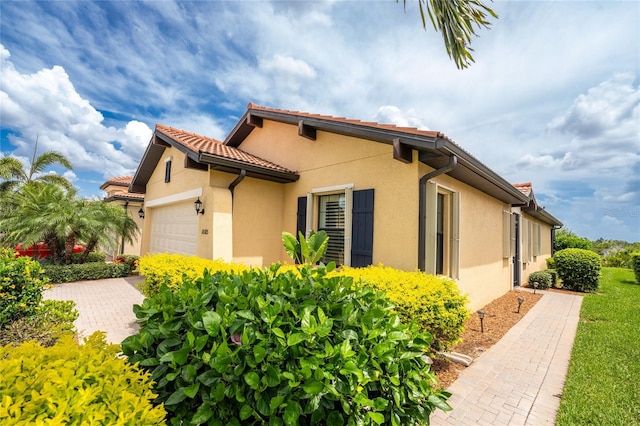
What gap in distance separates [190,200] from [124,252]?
1151 cm

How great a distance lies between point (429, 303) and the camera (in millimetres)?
4910

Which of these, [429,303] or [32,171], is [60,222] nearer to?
[429,303]

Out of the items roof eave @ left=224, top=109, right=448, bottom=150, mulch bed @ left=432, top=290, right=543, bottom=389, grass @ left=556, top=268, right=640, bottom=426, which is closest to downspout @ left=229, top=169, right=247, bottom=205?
roof eave @ left=224, top=109, right=448, bottom=150

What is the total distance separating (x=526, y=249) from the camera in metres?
15.5

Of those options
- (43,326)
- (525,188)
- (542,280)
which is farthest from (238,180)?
(542,280)

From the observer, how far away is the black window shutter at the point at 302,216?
29.2 ft

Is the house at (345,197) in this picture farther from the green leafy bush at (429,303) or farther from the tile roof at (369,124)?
the green leafy bush at (429,303)

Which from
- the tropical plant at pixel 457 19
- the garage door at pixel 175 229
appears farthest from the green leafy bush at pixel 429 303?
the garage door at pixel 175 229

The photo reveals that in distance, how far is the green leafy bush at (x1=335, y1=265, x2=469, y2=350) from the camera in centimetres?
483

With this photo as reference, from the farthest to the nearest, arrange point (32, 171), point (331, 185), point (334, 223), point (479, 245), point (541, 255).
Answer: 1. point (32, 171)
2. point (541, 255)
3. point (479, 245)
4. point (334, 223)
5. point (331, 185)

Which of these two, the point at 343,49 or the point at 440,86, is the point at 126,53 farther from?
the point at 440,86

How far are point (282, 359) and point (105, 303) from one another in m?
9.61

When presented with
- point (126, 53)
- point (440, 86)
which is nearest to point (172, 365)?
point (126, 53)

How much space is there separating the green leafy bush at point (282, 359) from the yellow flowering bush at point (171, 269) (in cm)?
423
